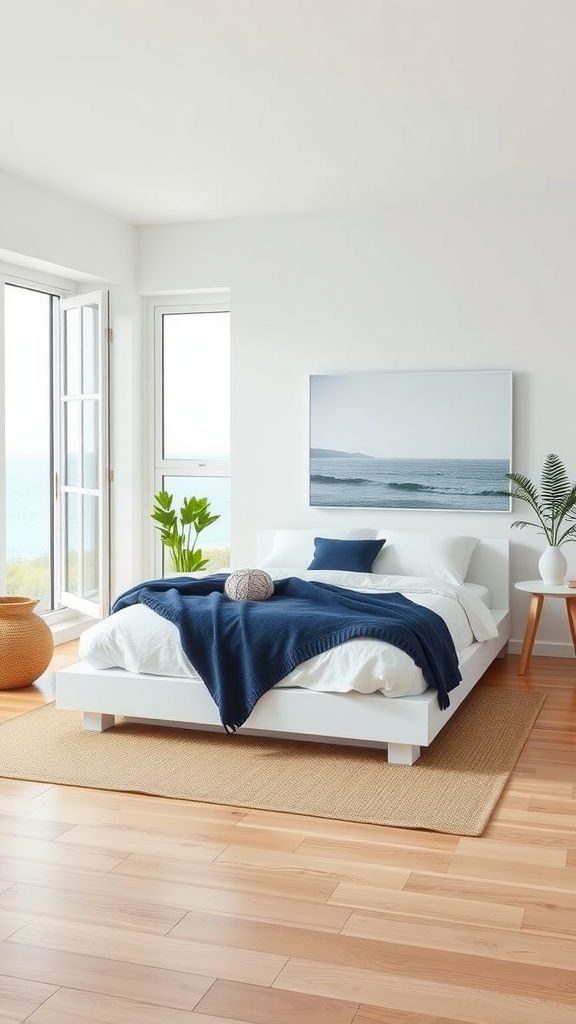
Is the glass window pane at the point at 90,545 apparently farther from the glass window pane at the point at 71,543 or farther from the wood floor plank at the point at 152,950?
the wood floor plank at the point at 152,950

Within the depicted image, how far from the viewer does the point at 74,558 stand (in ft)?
21.9

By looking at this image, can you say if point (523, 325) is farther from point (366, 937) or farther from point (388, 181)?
point (366, 937)

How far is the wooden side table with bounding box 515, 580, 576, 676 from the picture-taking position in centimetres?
554

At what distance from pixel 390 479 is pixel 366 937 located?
3.97 m

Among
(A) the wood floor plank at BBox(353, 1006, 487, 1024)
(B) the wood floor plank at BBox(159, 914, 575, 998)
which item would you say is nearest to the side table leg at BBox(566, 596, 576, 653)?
(B) the wood floor plank at BBox(159, 914, 575, 998)

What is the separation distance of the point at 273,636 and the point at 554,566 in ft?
7.09

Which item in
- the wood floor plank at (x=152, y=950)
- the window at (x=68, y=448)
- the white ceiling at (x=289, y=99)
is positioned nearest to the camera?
the wood floor plank at (x=152, y=950)

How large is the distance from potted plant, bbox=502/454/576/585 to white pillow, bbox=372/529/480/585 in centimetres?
40

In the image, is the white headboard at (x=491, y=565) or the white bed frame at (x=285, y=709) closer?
the white bed frame at (x=285, y=709)

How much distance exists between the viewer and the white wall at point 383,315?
5977 millimetres

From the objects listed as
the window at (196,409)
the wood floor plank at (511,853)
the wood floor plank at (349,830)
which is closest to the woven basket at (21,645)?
the window at (196,409)

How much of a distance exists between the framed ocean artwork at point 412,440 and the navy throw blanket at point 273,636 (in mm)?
1773

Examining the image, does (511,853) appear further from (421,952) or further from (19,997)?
(19,997)

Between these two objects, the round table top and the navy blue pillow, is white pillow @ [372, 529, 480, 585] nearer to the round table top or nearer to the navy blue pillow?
the navy blue pillow
